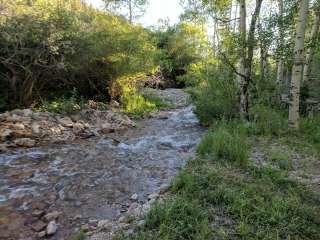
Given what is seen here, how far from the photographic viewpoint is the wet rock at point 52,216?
3.22m

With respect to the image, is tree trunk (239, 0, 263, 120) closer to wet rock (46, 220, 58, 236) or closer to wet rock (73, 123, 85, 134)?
wet rock (73, 123, 85, 134)

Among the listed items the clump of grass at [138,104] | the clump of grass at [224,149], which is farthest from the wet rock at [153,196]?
the clump of grass at [138,104]

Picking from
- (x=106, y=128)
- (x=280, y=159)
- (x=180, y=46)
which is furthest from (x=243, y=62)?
(x=180, y=46)

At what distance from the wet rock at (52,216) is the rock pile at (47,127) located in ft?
9.69

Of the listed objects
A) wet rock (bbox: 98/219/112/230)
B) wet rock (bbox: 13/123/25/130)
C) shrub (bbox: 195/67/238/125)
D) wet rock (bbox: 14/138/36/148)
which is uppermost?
shrub (bbox: 195/67/238/125)

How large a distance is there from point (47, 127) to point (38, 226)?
4036mm

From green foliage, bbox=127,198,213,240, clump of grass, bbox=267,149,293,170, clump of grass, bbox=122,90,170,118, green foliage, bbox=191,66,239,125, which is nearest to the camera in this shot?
green foliage, bbox=127,198,213,240

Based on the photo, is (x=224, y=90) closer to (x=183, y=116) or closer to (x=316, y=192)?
(x=183, y=116)

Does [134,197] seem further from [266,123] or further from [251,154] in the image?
[266,123]

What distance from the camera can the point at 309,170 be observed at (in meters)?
4.24

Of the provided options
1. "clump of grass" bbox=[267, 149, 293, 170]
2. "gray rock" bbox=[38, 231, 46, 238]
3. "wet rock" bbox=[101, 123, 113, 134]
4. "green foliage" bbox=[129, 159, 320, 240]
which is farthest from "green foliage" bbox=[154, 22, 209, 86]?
"gray rock" bbox=[38, 231, 46, 238]

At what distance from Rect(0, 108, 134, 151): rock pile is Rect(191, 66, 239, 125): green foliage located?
7.25 ft

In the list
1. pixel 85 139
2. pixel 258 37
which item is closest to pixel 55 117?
pixel 85 139

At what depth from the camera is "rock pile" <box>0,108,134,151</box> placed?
6.07 m
